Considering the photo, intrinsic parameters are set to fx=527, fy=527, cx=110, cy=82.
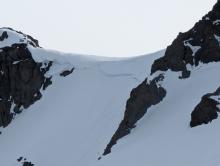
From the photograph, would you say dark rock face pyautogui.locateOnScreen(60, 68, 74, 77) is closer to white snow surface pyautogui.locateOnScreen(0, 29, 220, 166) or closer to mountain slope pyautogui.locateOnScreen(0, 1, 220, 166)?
mountain slope pyautogui.locateOnScreen(0, 1, 220, 166)

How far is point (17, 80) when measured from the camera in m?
69.6

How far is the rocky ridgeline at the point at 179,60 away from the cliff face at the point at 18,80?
20.7 meters

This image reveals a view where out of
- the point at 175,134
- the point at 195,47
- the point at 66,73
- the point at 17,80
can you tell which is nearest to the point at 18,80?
the point at 17,80

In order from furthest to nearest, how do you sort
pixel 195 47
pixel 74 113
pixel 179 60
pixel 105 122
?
pixel 74 113 < pixel 105 122 < pixel 195 47 < pixel 179 60

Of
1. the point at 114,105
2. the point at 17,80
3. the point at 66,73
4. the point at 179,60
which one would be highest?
the point at 179,60

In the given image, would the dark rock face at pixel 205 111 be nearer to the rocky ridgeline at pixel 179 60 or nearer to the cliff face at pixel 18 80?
the rocky ridgeline at pixel 179 60

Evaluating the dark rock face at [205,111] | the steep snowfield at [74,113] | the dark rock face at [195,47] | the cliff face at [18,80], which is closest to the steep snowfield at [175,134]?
the dark rock face at [205,111]

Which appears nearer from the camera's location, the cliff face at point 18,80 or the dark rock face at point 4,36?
the cliff face at point 18,80

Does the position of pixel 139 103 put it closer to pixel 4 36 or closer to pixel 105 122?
pixel 105 122

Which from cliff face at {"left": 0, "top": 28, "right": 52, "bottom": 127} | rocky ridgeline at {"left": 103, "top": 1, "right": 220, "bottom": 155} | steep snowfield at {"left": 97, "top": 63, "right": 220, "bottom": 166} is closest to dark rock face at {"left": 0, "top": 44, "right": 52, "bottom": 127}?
cliff face at {"left": 0, "top": 28, "right": 52, "bottom": 127}

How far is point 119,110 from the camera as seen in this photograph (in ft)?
178

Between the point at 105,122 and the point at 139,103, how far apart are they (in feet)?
18.9

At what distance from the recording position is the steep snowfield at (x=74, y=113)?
174 ft

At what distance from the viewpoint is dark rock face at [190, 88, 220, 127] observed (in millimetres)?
38906
